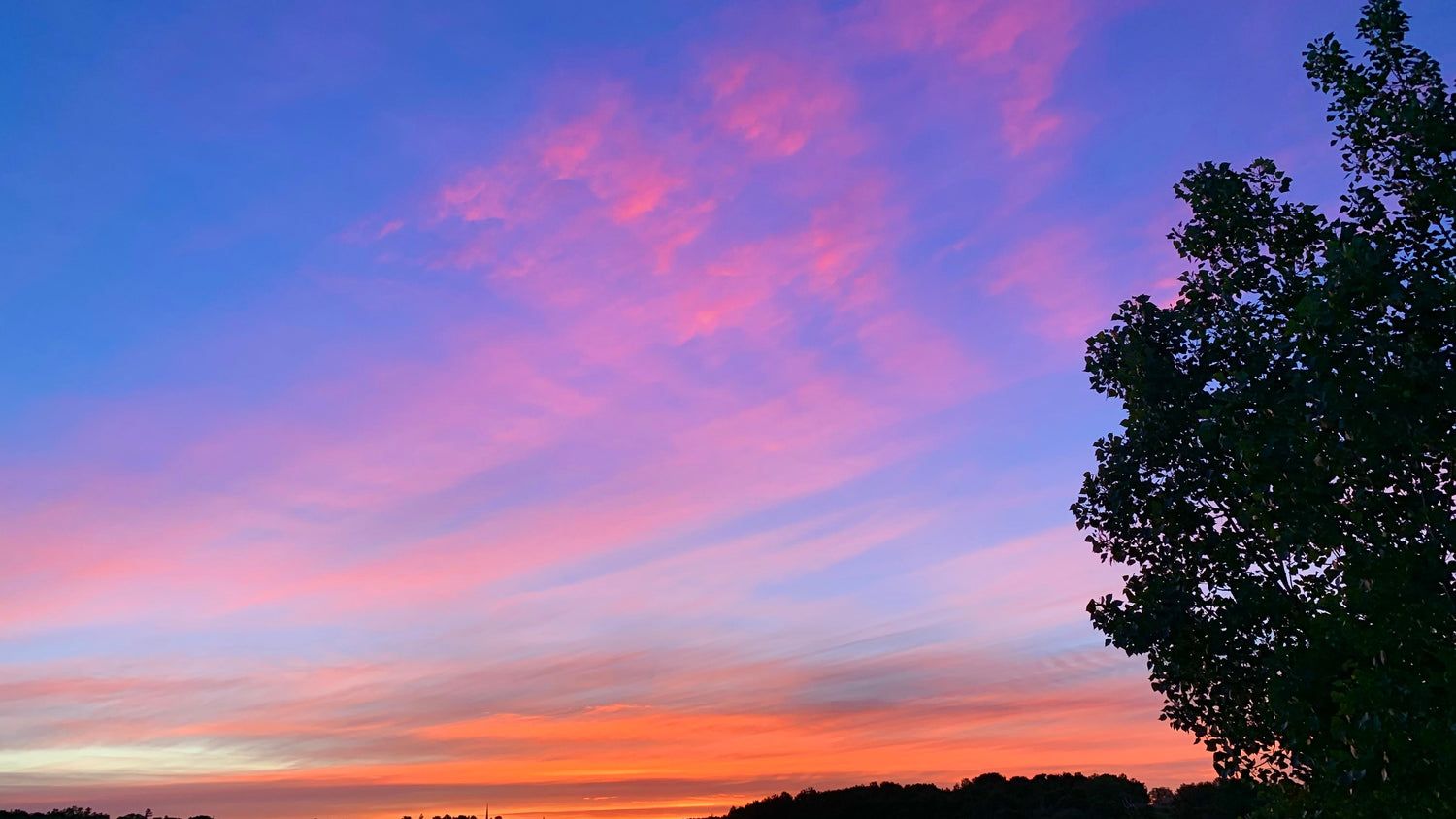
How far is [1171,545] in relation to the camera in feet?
70.9

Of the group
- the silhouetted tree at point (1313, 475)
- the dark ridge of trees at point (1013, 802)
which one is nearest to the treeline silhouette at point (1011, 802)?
the dark ridge of trees at point (1013, 802)

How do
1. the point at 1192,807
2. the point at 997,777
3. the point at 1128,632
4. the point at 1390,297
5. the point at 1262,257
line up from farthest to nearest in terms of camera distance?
1. the point at 997,777
2. the point at 1192,807
3. the point at 1262,257
4. the point at 1128,632
5. the point at 1390,297

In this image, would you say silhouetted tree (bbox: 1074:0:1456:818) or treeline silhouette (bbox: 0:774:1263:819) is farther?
treeline silhouette (bbox: 0:774:1263:819)

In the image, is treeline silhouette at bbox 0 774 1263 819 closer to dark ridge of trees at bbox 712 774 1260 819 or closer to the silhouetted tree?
dark ridge of trees at bbox 712 774 1260 819

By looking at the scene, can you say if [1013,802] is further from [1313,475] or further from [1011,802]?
[1313,475]

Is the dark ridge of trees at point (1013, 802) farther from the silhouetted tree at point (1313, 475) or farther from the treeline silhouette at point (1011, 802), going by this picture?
the silhouetted tree at point (1313, 475)

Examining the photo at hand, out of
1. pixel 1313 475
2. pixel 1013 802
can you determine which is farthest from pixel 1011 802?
pixel 1313 475

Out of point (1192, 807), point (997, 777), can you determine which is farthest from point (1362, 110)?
point (997, 777)

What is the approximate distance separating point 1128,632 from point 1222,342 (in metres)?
6.60

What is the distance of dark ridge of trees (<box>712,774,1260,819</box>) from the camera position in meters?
42.3

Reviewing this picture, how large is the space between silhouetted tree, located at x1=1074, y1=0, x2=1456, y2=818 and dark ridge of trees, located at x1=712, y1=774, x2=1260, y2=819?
925 inches

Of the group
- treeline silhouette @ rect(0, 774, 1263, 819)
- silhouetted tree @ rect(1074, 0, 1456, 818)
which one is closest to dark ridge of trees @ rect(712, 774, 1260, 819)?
treeline silhouette @ rect(0, 774, 1263, 819)

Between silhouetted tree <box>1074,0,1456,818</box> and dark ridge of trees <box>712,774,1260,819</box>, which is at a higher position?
silhouetted tree <box>1074,0,1456,818</box>

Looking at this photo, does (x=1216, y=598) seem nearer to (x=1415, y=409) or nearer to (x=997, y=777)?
(x=1415, y=409)
